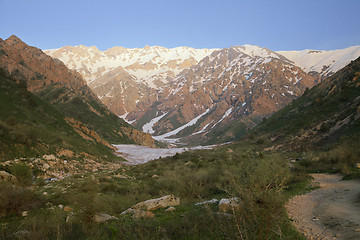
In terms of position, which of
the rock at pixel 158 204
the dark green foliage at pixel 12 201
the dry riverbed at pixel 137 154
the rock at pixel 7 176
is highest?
the rock at pixel 7 176

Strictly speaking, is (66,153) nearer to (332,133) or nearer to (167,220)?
(167,220)

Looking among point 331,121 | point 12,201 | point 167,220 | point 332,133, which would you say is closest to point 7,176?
point 12,201

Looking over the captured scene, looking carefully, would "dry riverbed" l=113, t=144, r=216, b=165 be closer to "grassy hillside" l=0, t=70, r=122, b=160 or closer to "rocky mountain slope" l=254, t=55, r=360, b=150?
"grassy hillside" l=0, t=70, r=122, b=160

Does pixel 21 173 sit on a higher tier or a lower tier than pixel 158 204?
higher

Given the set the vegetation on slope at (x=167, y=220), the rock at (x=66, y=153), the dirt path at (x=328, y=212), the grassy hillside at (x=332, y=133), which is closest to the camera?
the vegetation on slope at (x=167, y=220)

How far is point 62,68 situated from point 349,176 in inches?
3856

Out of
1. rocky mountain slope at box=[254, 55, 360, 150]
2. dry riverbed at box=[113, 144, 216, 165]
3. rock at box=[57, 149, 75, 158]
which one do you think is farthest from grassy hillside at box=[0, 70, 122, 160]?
rocky mountain slope at box=[254, 55, 360, 150]

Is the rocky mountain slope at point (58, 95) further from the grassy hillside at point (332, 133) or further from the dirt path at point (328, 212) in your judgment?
the dirt path at point (328, 212)

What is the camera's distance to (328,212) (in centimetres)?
723

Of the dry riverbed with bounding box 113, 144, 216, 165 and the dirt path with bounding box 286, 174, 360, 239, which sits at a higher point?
the dirt path with bounding box 286, 174, 360, 239

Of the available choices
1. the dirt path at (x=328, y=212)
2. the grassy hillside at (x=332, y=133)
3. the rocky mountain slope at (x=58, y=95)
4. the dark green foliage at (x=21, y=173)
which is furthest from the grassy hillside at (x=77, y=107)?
the dirt path at (x=328, y=212)

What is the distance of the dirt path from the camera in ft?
18.2

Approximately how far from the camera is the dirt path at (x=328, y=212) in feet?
18.2

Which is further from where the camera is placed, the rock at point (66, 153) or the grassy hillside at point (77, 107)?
the grassy hillside at point (77, 107)
